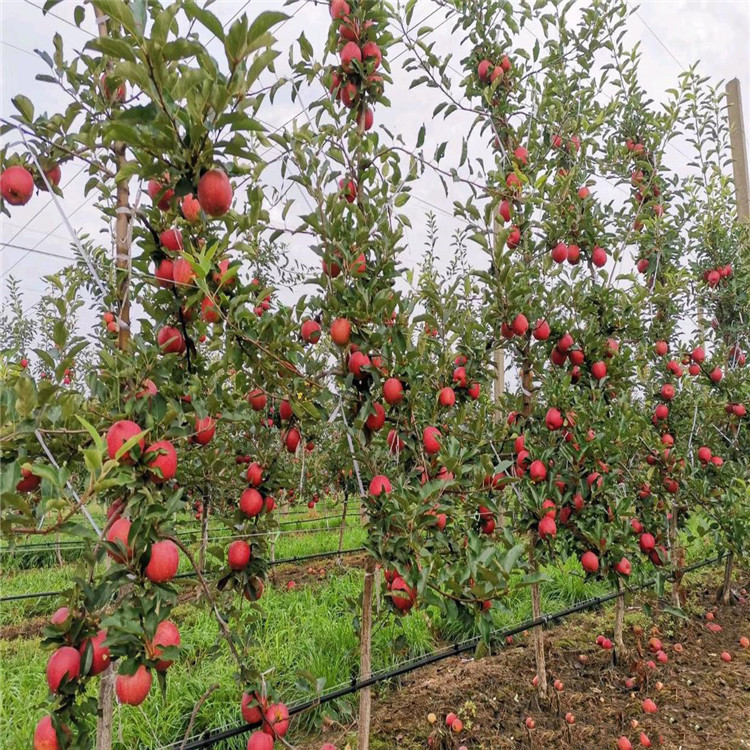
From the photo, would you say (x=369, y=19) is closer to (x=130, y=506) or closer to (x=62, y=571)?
(x=130, y=506)

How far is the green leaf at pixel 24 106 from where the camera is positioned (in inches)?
46.2

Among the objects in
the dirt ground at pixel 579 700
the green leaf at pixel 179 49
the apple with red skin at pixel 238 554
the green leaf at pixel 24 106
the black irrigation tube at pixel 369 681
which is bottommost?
the dirt ground at pixel 579 700

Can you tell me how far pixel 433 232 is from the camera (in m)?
6.07

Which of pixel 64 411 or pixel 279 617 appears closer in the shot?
pixel 64 411

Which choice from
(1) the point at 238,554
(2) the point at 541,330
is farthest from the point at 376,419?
(2) the point at 541,330

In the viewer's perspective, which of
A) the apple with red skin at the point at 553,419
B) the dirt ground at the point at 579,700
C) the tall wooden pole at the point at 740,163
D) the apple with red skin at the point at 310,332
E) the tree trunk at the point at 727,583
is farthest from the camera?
the tall wooden pole at the point at 740,163

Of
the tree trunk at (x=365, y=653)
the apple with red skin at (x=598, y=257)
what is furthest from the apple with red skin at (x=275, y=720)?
the apple with red skin at (x=598, y=257)

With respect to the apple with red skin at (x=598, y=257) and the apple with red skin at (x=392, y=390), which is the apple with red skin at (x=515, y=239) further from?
the apple with red skin at (x=392, y=390)

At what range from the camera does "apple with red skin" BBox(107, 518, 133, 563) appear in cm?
105

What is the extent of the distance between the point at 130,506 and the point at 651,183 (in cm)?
386

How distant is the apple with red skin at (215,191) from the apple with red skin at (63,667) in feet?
2.93

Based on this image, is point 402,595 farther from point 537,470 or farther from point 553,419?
point 553,419

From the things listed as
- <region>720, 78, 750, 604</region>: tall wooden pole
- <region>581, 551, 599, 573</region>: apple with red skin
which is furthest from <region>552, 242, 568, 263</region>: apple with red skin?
<region>720, 78, 750, 604</region>: tall wooden pole

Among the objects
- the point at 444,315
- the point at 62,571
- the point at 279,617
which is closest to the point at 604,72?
the point at 444,315
